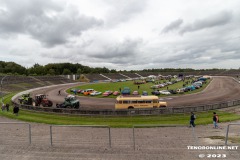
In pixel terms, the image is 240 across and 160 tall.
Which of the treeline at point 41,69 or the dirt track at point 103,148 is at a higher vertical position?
the treeline at point 41,69

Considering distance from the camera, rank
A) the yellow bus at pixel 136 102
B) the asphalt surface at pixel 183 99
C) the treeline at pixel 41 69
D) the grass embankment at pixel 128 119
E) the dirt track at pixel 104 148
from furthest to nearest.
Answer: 1. the treeline at pixel 41 69
2. the asphalt surface at pixel 183 99
3. the yellow bus at pixel 136 102
4. the grass embankment at pixel 128 119
5. the dirt track at pixel 104 148

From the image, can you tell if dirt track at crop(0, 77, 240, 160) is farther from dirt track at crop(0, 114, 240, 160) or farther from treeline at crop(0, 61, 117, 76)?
treeline at crop(0, 61, 117, 76)

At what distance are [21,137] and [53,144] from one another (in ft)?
11.4

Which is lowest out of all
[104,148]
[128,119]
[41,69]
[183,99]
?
[183,99]

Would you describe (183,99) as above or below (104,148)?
below

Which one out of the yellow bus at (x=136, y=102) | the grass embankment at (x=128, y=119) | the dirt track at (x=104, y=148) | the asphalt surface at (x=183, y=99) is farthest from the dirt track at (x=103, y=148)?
the asphalt surface at (x=183, y=99)

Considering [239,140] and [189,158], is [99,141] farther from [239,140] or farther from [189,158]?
[239,140]

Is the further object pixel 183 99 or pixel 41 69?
pixel 41 69

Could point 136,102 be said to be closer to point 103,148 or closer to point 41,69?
point 103,148

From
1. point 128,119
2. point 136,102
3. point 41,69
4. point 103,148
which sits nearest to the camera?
point 103,148

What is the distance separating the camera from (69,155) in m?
9.50

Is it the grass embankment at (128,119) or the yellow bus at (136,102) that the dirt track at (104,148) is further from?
the yellow bus at (136,102)

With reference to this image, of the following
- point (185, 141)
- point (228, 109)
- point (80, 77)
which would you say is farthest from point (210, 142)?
point (80, 77)

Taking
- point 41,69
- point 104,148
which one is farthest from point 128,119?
point 41,69
